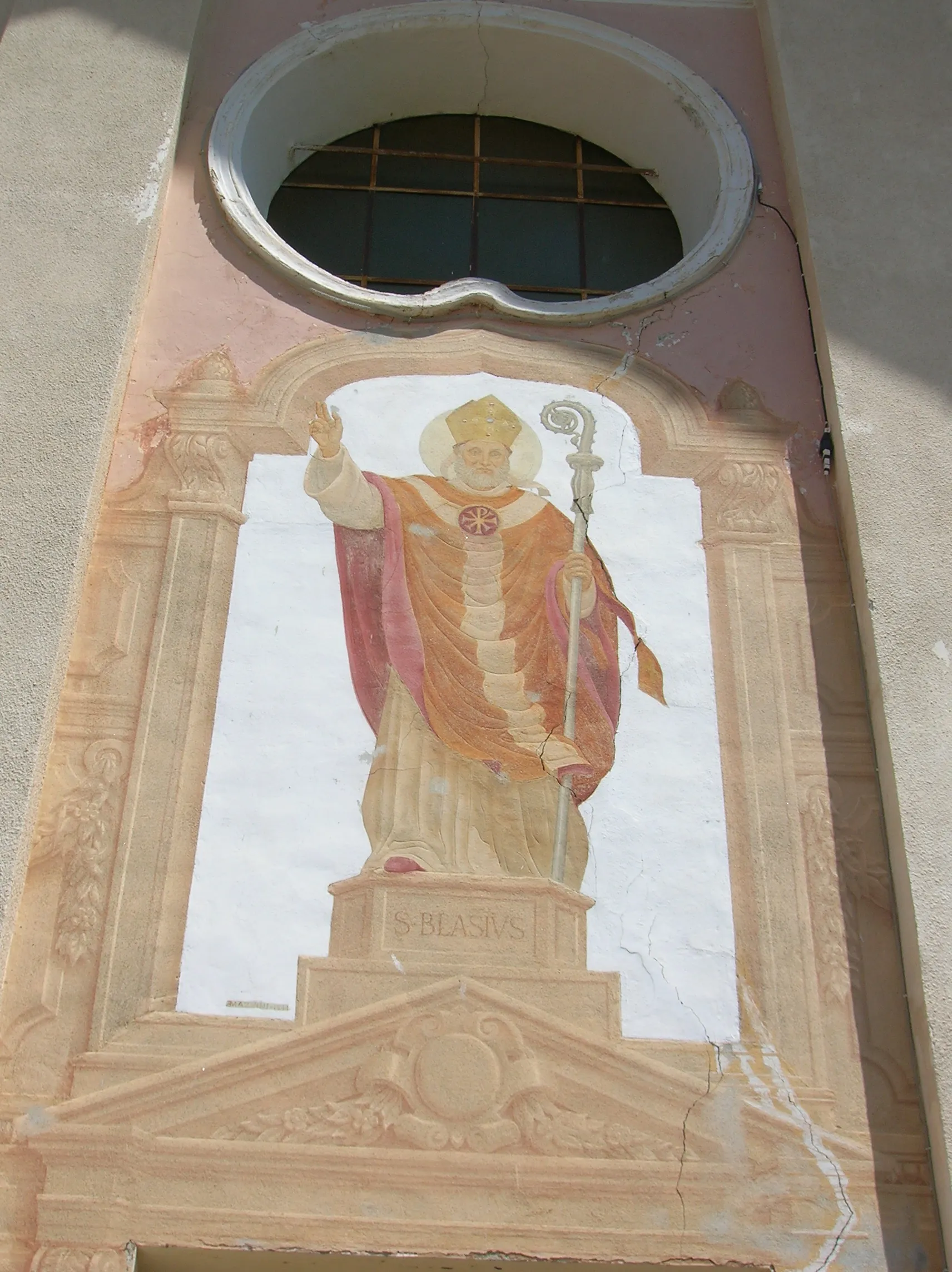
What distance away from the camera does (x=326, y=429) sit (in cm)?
602

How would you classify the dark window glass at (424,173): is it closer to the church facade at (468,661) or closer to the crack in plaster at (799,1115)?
the church facade at (468,661)

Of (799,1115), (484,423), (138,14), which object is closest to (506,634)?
(484,423)

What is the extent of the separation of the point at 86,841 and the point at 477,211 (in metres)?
3.81

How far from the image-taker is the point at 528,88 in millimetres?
7719

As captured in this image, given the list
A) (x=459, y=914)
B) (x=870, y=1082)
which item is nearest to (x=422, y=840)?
(x=459, y=914)

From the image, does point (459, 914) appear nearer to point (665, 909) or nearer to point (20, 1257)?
point (665, 909)

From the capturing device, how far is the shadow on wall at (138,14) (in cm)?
715

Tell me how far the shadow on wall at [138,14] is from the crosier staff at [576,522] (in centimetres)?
264

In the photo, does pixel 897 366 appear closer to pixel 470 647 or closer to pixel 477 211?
pixel 470 647

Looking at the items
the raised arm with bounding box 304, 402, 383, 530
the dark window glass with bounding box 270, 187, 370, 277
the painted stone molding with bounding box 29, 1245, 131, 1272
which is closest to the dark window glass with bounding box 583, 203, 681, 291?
the dark window glass with bounding box 270, 187, 370, 277

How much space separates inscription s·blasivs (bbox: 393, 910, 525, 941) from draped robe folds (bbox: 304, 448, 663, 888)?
15cm

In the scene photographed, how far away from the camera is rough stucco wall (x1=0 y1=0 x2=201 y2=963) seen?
16.9ft

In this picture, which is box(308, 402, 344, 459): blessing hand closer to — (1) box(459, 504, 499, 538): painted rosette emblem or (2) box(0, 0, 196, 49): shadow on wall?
(1) box(459, 504, 499, 538): painted rosette emblem

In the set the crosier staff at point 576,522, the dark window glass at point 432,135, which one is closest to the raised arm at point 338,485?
the crosier staff at point 576,522
